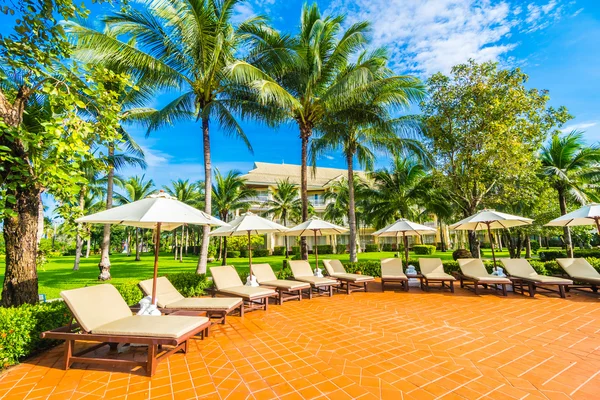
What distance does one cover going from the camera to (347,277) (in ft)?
29.3

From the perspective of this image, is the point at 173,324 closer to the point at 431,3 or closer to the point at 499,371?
the point at 499,371

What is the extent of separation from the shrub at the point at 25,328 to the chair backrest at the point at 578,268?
40.7 feet

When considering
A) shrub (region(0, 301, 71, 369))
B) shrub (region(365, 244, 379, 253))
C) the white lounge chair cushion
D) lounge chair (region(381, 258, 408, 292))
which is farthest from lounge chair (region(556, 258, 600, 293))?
shrub (region(365, 244, 379, 253))

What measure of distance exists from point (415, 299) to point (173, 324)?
633cm

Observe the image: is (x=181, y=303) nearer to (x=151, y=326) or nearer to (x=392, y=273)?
(x=151, y=326)

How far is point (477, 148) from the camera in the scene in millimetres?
12188

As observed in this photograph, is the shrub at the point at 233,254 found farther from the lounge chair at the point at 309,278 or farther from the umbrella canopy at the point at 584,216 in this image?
the umbrella canopy at the point at 584,216

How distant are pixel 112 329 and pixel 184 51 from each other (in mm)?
8725

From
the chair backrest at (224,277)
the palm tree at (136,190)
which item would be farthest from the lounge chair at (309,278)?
the palm tree at (136,190)

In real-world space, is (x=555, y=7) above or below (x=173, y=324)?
above

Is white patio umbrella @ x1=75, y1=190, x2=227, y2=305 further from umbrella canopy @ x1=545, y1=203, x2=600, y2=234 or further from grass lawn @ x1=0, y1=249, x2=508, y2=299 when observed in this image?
umbrella canopy @ x1=545, y1=203, x2=600, y2=234

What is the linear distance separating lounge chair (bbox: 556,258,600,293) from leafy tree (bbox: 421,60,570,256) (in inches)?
158

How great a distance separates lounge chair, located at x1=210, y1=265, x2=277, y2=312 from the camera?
6457 millimetres

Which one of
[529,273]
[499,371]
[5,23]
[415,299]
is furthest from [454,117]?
[5,23]
